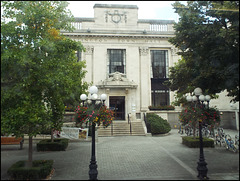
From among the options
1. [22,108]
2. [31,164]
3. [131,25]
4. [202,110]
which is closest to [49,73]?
[22,108]

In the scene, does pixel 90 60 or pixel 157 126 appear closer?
pixel 157 126

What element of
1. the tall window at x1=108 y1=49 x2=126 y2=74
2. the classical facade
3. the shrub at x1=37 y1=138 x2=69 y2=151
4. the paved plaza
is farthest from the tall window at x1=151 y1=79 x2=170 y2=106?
the shrub at x1=37 y1=138 x2=69 y2=151

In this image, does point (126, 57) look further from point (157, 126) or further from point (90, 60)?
point (157, 126)

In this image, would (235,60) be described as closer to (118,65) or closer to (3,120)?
(3,120)

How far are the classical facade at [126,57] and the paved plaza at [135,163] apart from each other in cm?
1101

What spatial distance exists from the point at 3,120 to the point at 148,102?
63.6 ft

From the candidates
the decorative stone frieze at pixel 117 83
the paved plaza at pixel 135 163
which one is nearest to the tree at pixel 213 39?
the paved plaza at pixel 135 163

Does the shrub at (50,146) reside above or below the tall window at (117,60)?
below

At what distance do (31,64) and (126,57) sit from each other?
18.1 m

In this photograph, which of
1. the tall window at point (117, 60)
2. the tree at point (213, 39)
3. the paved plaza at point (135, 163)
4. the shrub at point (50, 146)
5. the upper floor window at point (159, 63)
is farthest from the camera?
the upper floor window at point (159, 63)

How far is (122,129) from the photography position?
64.4 feet

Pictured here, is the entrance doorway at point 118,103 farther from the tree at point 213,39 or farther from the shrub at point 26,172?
the shrub at point 26,172

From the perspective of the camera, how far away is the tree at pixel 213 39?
7006 mm

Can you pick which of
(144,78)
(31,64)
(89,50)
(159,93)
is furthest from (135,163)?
(89,50)
